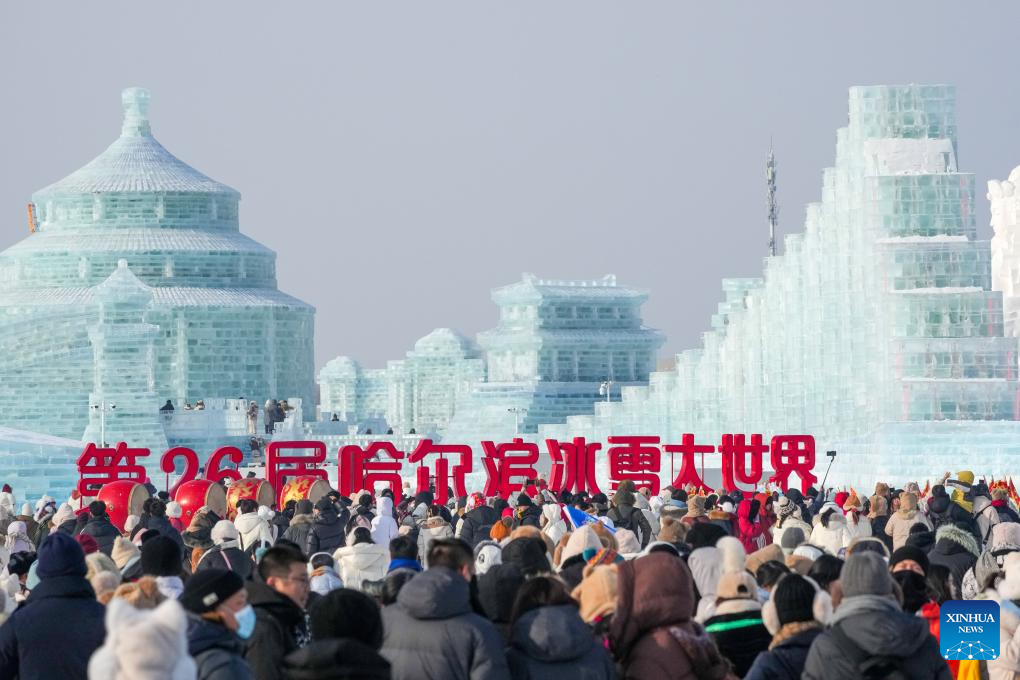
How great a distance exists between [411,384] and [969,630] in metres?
107

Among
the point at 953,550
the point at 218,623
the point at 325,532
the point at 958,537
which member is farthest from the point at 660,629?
the point at 325,532

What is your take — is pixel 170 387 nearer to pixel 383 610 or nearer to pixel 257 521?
pixel 257 521

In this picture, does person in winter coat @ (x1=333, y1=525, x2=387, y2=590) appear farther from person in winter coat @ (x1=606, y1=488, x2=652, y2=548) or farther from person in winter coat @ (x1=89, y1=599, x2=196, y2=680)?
person in winter coat @ (x1=89, y1=599, x2=196, y2=680)

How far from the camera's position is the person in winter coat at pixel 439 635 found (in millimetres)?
9844

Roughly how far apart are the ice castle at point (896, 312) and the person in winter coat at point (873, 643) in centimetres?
3742

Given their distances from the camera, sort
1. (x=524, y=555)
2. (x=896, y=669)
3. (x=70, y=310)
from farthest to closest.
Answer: (x=70, y=310), (x=524, y=555), (x=896, y=669)

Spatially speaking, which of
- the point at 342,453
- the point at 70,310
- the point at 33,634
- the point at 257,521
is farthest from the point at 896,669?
the point at 70,310

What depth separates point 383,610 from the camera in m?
10.3

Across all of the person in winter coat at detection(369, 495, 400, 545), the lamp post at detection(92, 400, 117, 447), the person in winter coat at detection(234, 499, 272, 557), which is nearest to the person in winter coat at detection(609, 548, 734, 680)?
the person in winter coat at detection(234, 499, 272, 557)

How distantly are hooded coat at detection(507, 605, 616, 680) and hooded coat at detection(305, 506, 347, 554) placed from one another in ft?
30.2

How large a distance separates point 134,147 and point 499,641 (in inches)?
3152

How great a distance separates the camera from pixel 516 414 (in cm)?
7712

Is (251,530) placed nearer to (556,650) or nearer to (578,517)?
(578,517)

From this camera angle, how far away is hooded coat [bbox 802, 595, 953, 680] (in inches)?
376
